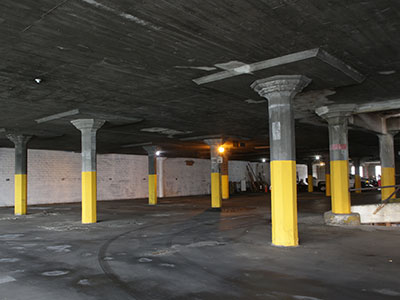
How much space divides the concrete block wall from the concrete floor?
49.0 ft

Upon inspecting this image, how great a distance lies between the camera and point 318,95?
11.1 meters

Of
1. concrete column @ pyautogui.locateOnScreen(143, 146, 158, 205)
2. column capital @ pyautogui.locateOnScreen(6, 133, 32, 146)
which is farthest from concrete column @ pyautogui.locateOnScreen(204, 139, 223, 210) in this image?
column capital @ pyautogui.locateOnScreen(6, 133, 32, 146)

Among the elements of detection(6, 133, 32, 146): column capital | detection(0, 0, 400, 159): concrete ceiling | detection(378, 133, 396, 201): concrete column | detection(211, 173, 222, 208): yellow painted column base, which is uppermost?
detection(0, 0, 400, 159): concrete ceiling

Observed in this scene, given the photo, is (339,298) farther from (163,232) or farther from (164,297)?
(163,232)

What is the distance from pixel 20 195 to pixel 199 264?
15.1 meters

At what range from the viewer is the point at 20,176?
62.4ft

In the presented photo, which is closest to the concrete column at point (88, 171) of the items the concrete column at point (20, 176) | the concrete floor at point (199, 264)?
the concrete floor at point (199, 264)

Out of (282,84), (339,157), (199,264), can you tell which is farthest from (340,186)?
(199,264)

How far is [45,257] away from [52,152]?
20.7m

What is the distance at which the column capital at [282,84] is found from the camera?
8.45 metres

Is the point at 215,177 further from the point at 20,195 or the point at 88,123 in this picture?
the point at 20,195

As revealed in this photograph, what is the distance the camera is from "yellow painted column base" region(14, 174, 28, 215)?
18.8m

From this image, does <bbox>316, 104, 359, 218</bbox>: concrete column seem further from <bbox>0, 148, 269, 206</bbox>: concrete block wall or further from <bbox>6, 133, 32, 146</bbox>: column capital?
<bbox>0, 148, 269, 206</bbox>: concrete block wall

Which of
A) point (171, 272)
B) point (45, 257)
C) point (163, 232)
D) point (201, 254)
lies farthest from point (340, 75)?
point (45, 257)
